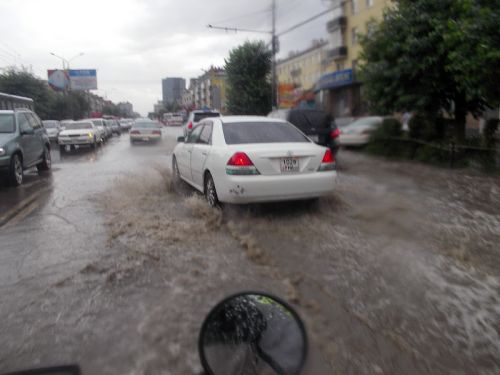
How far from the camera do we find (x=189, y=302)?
3.76 metres

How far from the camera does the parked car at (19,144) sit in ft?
32.2

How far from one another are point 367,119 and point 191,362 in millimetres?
16300

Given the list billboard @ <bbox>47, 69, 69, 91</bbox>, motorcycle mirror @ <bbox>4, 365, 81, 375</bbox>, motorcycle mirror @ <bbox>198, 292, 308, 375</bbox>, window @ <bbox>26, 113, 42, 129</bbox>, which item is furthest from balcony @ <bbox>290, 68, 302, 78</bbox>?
motorcycle mirror @ <bbox>4, 365, 81, 375</bbox>

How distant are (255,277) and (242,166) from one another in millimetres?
2154

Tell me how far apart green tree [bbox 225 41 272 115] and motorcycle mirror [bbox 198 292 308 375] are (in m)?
36.7

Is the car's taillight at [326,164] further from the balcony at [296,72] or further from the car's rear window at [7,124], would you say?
the balcony at [296,72]

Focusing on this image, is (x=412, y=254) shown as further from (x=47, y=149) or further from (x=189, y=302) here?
(x=47, y=149)

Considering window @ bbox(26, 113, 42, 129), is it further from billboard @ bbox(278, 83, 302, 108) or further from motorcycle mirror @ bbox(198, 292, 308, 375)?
billboard @ bbox(278, 83, 302, 108)

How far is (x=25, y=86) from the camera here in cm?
4528

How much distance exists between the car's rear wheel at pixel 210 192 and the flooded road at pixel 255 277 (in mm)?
173

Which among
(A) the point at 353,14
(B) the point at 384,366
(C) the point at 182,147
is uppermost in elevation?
(A) the point at 353,14

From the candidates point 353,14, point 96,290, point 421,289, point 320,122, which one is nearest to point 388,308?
point 421,289

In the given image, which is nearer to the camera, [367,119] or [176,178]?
[176,178]

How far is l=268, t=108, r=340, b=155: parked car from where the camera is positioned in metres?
12.5
